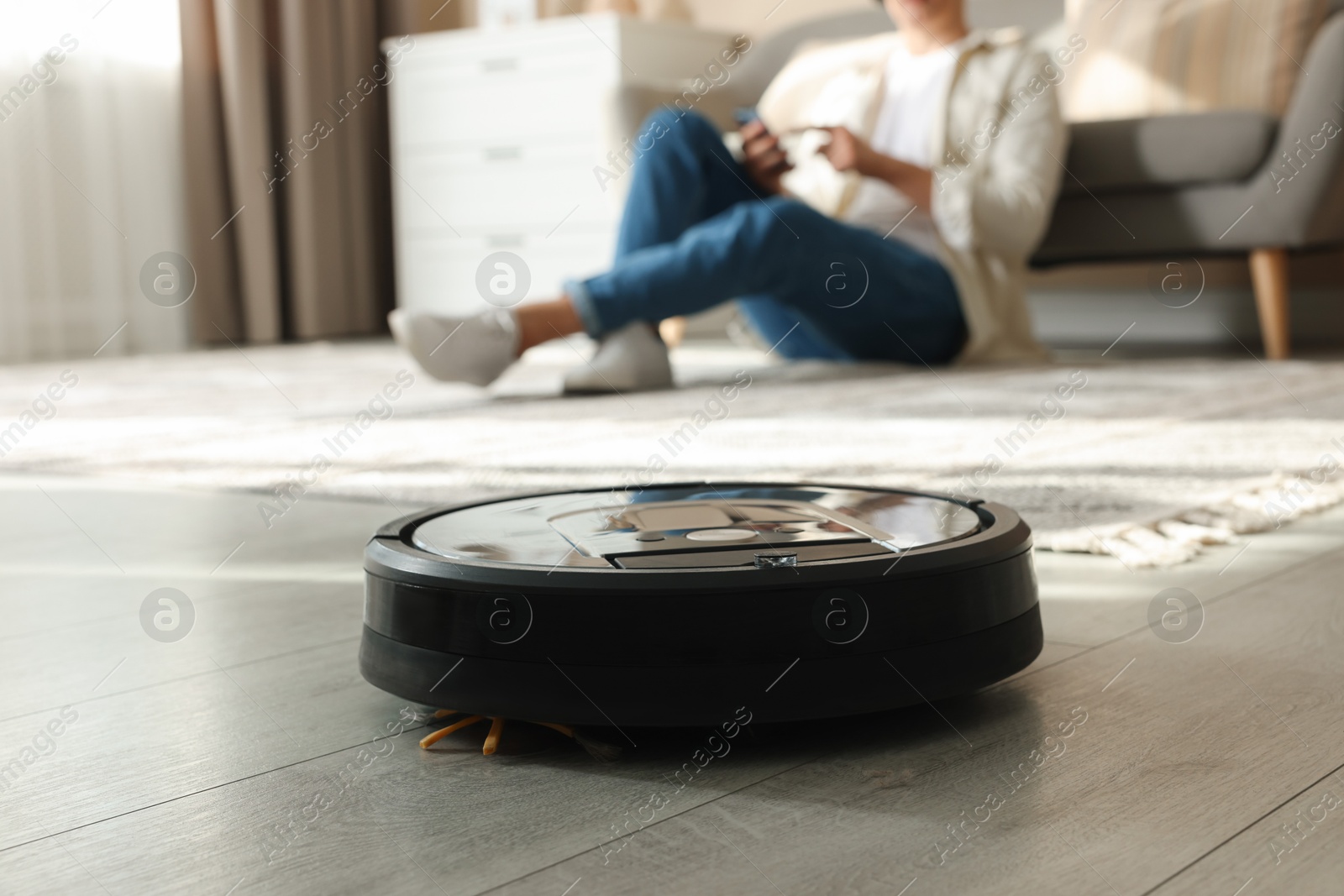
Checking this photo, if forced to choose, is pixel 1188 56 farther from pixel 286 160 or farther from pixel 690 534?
pixel 690 534

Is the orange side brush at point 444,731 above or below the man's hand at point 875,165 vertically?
below

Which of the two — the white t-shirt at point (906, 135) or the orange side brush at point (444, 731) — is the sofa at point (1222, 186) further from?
the orange side brush at point (444, 731)

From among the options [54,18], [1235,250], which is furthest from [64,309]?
[1235,250]

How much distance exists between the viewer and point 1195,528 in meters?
1.06

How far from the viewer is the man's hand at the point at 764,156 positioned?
236cm

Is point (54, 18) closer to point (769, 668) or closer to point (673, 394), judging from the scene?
point (673, 394)

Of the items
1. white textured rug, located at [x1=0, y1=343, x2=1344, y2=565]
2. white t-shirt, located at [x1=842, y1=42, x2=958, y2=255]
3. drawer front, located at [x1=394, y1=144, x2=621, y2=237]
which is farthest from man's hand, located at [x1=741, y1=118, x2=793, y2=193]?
drawer front, located at [x1=394, y1=144, x2=621, y2=237]

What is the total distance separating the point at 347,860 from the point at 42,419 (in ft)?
5.92

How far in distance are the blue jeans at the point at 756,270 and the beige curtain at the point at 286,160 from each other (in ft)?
Result: 5.72

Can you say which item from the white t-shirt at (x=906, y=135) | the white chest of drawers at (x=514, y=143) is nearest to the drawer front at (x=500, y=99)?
the white chest of drawers at (x=514, y=143)

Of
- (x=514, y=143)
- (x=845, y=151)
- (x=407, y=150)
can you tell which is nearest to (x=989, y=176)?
(x=845, y=151)

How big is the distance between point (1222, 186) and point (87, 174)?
2.73 m

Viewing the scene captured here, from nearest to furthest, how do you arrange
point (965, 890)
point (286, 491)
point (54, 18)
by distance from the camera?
1. point (965, 890)
2. point (286, 491)
3. point (54, 18)

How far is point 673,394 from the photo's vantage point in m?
2.25
